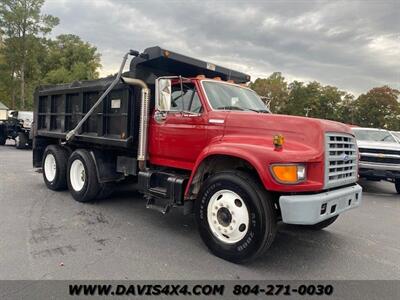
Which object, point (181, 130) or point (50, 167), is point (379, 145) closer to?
point (181, 130)

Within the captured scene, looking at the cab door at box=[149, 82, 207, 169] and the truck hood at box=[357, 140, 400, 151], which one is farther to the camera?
the truck hood at box=[357, 140, 400, 151]

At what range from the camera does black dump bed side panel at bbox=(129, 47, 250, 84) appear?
5.75 meters

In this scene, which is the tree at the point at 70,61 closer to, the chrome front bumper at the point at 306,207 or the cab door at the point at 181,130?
the cab door at the point at 181,130

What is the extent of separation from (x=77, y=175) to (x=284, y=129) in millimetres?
4744

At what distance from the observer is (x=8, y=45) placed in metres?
40.0

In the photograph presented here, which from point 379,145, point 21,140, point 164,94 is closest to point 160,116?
point 164,94

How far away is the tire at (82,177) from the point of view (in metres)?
6.90

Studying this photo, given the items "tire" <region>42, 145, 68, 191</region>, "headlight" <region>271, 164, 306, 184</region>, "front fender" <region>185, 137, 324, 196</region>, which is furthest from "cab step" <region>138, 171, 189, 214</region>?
"tire" <region>42, 145, 68, 191</region>

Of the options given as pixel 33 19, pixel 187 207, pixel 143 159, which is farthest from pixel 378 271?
pixel 33 19

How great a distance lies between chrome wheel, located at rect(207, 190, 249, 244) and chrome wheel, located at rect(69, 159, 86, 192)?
366 centimetres

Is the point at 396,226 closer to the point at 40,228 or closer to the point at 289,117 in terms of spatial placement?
the point at 289,117

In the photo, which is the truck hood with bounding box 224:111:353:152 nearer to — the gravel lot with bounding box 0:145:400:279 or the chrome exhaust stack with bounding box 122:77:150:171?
the gravel lot with bounding box 0:145:400:279

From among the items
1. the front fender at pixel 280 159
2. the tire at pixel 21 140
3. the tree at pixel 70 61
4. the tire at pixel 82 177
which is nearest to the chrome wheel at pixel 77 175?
the tire at pixel 82 177

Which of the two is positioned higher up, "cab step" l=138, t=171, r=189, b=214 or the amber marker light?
the amber marker light
